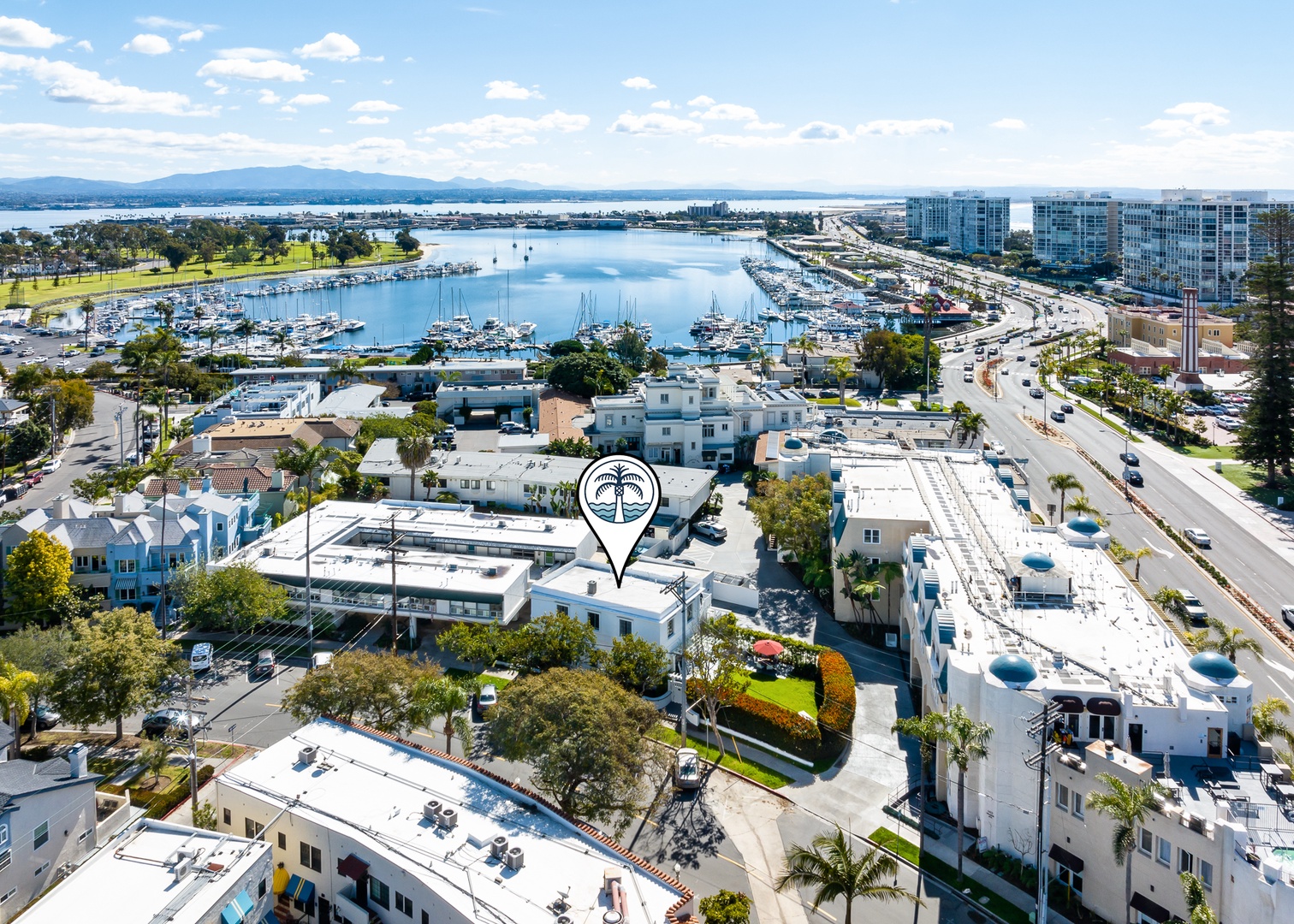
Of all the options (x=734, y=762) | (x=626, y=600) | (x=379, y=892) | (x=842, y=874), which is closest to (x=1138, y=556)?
(x=734, y=762)

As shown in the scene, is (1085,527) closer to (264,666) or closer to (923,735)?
(923,735)

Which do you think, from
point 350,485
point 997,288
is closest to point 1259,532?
point 350,485

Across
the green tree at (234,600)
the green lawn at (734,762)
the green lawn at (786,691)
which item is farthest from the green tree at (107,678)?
the green lawn at (786,691)

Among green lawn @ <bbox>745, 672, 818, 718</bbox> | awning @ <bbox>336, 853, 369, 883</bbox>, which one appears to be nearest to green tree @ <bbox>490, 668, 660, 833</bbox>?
awning @ <bbox>336, 853, 369, 883</bbox>

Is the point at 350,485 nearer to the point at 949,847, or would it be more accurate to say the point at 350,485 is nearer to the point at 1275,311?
the point at 949,847

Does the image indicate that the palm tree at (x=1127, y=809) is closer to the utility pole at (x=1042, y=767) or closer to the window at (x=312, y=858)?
the utility pole at (x=1042, y=767)

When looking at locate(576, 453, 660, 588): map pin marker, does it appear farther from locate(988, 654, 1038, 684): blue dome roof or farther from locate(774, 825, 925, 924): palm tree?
locate(988, 654, 1038, 684): blue dome roof
